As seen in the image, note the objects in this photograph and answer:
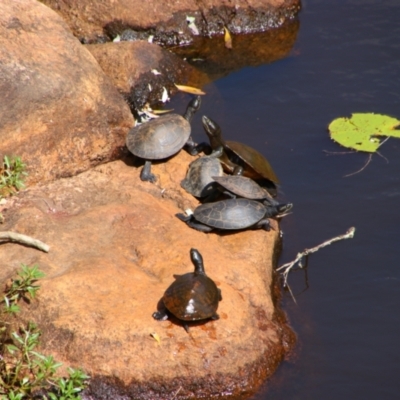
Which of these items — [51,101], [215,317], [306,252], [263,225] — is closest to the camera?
[215,317]

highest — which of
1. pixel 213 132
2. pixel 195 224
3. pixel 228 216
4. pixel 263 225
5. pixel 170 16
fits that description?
pixel 170 16

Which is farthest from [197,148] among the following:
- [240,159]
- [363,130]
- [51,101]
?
[363,130]

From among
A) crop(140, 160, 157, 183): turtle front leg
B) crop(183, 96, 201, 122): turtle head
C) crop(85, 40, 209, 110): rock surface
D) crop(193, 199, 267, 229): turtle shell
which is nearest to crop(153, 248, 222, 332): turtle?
crop(193, 199, 267, 229): turtle shell

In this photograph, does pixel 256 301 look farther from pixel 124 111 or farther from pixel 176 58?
Answer: pixel 176 58

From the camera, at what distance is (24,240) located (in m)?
5.89

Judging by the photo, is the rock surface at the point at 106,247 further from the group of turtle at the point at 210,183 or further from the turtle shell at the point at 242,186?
the turtle shell at the point at 242,186

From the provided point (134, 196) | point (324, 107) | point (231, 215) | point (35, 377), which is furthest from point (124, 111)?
point (35, 377)

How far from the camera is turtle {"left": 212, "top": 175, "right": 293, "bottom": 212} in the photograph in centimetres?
703

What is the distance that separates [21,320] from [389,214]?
13.3 feet

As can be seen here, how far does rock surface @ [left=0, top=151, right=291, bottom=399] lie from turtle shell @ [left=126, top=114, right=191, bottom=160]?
0.58m

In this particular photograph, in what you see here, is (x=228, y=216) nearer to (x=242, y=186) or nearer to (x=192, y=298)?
(x=242, y=186)

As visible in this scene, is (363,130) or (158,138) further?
(363,130)

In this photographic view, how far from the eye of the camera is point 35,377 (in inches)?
203

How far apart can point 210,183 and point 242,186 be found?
1.10 ft
